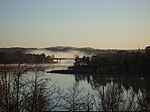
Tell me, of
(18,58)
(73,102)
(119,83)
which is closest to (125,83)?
(119,83)

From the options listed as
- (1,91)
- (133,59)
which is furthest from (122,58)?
(1,91)

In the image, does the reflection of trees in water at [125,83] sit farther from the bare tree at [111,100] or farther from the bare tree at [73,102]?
the bare tree at [111,100]

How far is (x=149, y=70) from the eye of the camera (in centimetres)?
4384

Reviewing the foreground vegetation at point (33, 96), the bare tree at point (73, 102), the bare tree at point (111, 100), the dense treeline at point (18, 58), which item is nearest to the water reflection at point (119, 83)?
the bare tree at point (73, 102)

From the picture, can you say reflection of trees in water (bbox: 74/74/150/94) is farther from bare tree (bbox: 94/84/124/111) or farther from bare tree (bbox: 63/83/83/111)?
bare tree (bbox: 94/84/124/111)

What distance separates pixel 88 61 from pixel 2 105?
56404 millimetres

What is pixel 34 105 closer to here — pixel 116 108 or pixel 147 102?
pixel 116 108

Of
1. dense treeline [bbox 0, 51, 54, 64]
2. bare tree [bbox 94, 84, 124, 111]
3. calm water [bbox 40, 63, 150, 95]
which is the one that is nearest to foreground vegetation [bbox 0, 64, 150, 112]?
bare tree [bbox 94, 84, 124, 111]

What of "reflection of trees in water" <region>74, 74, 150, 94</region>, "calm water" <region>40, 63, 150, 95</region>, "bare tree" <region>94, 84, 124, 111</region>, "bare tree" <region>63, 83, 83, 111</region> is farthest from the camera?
"calm water" <region>40, 63, 150, 95</region>

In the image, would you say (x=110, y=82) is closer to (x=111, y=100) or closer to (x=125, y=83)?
(x=111, y=100)

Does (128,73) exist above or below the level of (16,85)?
below

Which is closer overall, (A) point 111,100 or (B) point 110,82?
(A) point 111,100

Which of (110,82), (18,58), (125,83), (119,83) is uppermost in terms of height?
(18,58)

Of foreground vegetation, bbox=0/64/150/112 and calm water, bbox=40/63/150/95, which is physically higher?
foreground vegetation, bbox=0/64/150/112
